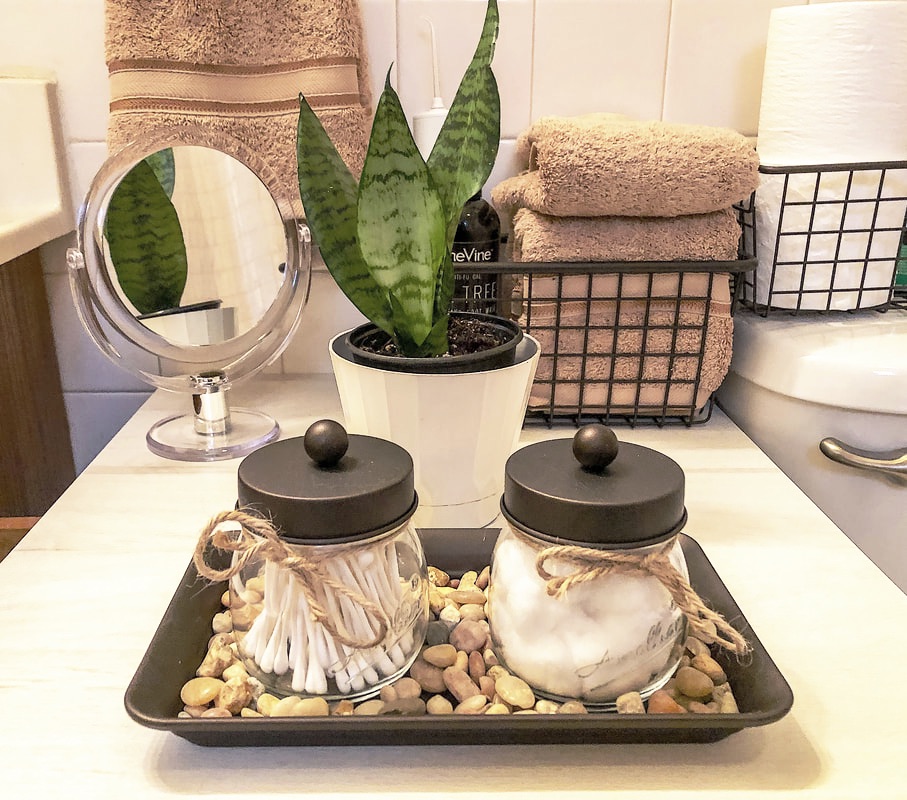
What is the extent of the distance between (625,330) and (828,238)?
0.22 meters

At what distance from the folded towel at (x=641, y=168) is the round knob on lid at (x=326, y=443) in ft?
1.19

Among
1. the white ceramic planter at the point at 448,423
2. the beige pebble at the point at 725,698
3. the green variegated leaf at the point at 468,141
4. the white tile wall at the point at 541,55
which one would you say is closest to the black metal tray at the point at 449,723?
the beige pebble at the point at 725,698

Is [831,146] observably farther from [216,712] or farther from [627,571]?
[216,712]

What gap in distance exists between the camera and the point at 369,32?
0.83 m

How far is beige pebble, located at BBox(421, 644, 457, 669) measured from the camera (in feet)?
1.40

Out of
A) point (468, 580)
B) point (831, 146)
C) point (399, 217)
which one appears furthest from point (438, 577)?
point (831, 146)

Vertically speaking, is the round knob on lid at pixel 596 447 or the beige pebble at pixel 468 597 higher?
the round knob on lid at pixel 596 447

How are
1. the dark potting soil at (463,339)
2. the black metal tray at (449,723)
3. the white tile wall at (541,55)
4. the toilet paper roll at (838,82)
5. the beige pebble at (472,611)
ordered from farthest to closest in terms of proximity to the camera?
the white tile wall at (541,55)
the toilet paper roll at (838,82)
the dark potting soil at (463,339)
the beige pebble at (472,611)
the black metal tray at (449,723)

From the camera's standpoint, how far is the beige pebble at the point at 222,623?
1.50ft

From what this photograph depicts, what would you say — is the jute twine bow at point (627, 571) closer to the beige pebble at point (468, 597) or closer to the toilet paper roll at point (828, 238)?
the beige pebble at point (468, 597)

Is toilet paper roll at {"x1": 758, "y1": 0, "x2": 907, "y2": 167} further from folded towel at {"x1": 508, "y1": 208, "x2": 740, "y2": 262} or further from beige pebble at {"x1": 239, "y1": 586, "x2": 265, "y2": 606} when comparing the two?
beige pebble at {"x1": 239, "y1": 586, "x2": 265, "y2": 606}

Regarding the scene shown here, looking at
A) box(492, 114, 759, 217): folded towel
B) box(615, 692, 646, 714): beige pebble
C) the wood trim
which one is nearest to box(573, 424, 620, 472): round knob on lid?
box(615, 692, 646, 714): beige pebble

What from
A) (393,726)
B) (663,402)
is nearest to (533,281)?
(663,402)

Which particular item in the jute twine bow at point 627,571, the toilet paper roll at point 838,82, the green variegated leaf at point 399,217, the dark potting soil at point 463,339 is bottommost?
the jute twine bow at point 627,571
